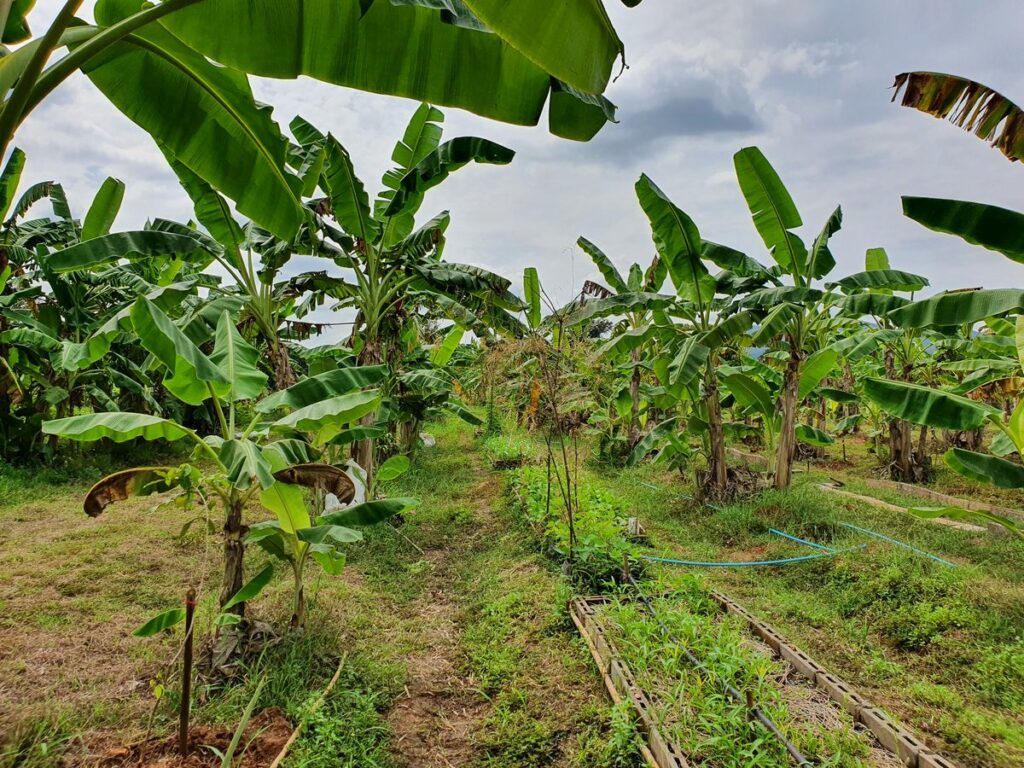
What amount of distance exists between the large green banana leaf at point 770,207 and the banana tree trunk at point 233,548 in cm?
622

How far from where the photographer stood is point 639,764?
2.59 metres

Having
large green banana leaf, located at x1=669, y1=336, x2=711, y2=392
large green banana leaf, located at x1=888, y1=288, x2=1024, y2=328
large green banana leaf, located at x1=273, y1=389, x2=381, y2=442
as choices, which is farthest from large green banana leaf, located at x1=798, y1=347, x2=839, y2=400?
large green banana leaf, located at x1=273, y1=389, x2=381, y2=442

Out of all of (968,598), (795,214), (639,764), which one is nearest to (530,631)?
(639,764)

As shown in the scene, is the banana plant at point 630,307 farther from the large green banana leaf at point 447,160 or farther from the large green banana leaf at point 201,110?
the large green banana leaf at point 201,110

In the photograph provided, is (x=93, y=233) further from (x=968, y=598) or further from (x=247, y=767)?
(x=968, y=598)

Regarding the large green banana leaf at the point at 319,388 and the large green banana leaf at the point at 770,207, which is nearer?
the large green banana leaf at the point at 319,388

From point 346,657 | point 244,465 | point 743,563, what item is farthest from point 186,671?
point 743,563

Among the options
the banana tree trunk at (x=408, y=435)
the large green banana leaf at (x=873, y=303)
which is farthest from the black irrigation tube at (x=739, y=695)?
the banana tree trunk at (x=408, y=435)

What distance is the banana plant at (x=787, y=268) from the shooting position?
234 inches

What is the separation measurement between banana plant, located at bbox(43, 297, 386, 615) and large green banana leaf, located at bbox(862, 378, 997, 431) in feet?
14.9

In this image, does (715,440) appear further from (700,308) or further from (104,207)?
(104,207)

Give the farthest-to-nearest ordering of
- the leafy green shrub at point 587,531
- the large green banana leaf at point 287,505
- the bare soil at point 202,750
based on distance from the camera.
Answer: the leafy green shrub at point 587,531
the large green banana leaf at point 287,505
the bare soil at point 202,750

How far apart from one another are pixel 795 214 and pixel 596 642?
17.7 feet

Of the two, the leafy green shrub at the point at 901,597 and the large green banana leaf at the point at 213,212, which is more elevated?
the large green banana leaf at the point at 213,212
